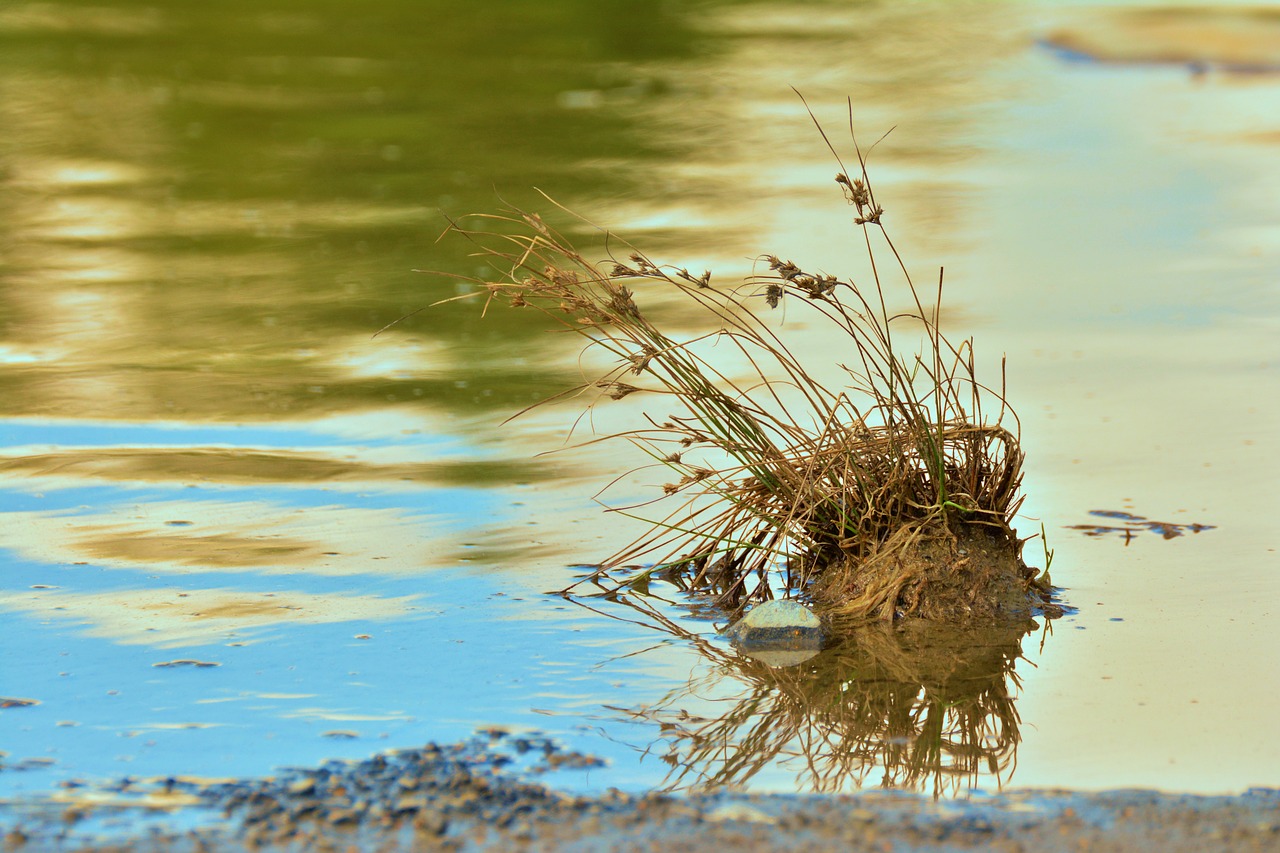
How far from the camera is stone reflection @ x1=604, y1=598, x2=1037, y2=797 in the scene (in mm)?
4180

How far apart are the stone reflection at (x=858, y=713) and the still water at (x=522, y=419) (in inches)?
0.6

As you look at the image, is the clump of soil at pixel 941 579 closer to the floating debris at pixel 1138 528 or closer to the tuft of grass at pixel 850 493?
the tuft of grass at pixel 850 493

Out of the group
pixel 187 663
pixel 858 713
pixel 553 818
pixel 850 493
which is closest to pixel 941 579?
pixel 850 493

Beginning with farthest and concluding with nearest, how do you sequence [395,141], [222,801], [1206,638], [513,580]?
[395,141] → [513,580] → [1206,638] → [222,801]

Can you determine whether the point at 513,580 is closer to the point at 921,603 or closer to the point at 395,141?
the point at 921,603

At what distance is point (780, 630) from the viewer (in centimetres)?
496

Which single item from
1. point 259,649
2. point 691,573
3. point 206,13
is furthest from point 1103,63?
point 259,649

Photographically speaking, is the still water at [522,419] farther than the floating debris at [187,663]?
No

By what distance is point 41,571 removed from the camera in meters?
5.44

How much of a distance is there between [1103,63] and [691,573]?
553 inches

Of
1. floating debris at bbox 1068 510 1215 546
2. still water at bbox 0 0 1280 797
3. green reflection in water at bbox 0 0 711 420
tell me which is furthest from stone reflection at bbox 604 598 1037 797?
green reflection in water at bbox 0 0 711 420

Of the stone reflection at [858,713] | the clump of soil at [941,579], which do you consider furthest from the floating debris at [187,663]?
the clump of soil at [941,579]

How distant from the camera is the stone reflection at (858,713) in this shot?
13.7 feet

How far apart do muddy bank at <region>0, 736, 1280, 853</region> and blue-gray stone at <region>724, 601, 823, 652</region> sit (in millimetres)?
974
